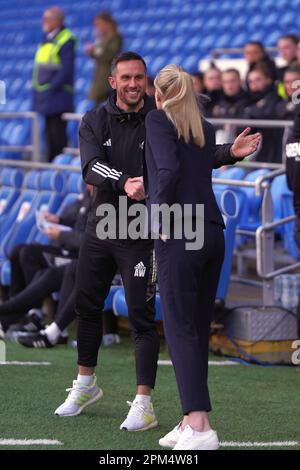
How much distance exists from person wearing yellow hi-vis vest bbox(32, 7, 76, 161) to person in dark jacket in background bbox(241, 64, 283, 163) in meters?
3.08

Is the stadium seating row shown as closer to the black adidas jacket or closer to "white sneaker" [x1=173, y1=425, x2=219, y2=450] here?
the black adidas jacket

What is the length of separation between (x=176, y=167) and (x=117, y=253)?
3.05 feet

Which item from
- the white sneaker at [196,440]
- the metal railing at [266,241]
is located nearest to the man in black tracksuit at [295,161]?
the metal railing at [266,241]

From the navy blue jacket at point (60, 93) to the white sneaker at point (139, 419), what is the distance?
26.8 feet

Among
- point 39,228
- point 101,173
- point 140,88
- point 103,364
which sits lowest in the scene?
point 103,364

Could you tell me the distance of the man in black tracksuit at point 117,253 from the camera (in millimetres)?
5172

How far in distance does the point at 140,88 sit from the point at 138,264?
0.84m

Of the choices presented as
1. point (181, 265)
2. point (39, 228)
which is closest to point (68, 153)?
point (39, 228)

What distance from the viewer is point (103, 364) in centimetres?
695

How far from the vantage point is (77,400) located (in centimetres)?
539

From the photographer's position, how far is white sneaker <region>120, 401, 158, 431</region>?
508cm

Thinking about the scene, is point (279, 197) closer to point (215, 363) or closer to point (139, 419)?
point (215, 363)

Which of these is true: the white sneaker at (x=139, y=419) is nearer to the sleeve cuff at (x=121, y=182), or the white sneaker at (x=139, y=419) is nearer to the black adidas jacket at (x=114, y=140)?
the black adidas jacket at (x=114, y=140)

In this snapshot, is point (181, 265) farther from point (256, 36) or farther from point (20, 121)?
point (20, 121)
